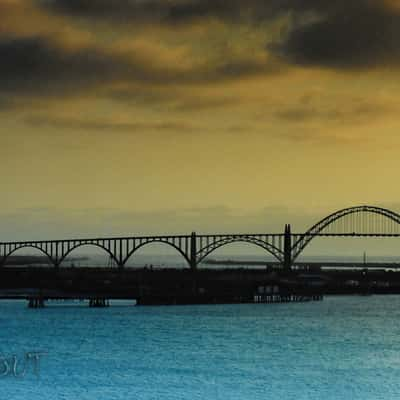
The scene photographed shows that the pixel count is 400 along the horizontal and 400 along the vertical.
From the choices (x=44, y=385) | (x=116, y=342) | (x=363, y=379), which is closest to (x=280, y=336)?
(x=116, y=342)

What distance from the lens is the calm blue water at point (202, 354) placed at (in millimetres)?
86062

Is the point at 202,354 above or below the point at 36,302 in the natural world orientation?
below

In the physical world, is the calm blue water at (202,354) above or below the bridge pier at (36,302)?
below

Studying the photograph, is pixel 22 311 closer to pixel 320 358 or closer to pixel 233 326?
pixel 233 326

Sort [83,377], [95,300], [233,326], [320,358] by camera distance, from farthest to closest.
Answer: [95,300] < [233,326] < [320,358] < [83,377]

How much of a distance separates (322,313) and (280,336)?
43.6m

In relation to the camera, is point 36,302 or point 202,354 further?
point 36,302

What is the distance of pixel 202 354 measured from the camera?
4240 inches

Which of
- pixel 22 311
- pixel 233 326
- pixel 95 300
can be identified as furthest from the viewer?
pixel 95 300

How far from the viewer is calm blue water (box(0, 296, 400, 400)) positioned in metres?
86.1

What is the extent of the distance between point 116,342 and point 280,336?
55.9 ft

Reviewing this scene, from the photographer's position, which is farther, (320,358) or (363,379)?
(320,358)

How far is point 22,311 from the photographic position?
16638 cm

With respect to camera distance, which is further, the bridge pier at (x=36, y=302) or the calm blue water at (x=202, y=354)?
the bridge pier at (x=36, y=302)
